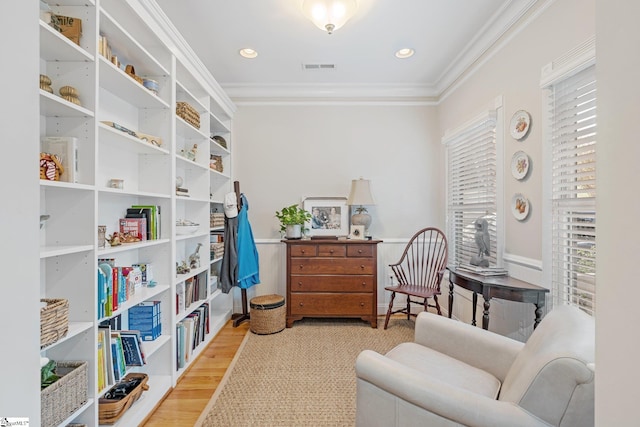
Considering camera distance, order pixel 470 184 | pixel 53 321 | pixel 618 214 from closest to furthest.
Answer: pixel 618 214, pixel 53 321, pixel 470 184

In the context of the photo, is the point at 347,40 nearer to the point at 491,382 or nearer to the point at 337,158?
the point at 337,158

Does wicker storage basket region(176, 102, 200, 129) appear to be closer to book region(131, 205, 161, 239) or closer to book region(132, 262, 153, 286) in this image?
book region(131, 205, 161, 239)

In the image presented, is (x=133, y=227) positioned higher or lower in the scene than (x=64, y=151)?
lower

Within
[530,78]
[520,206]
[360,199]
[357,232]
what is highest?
[530,78]

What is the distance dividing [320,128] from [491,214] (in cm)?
212

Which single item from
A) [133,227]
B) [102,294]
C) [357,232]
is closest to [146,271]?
[133,227]

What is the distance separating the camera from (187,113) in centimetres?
254

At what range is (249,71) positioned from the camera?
A: 3.26 meters

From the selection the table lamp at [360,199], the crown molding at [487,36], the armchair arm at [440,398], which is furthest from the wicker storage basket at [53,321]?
the crown molding at [487,36]

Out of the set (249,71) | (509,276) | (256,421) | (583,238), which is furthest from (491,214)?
(249,71)

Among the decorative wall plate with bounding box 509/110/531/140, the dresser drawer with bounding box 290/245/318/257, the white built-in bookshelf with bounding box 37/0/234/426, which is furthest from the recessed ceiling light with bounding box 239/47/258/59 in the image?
the decorative wall plate with bounding box 509/110/531/140

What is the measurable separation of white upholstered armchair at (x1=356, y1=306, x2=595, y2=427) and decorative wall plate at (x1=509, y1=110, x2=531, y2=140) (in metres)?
1.38

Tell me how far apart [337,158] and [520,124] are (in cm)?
196

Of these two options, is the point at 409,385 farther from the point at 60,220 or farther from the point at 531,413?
the point at 60,220
